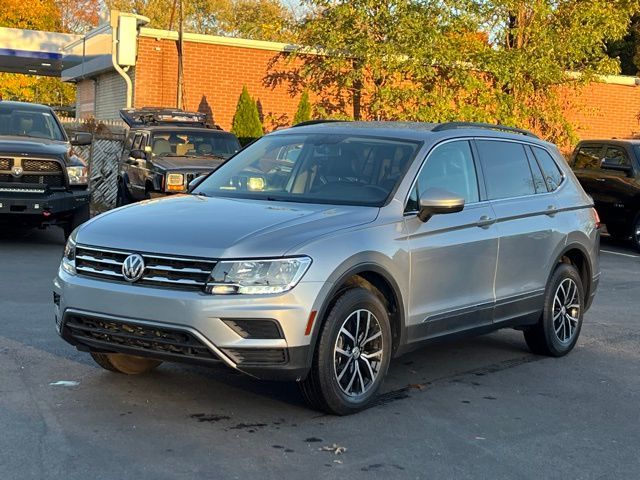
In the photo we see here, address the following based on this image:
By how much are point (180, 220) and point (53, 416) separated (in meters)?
1.32

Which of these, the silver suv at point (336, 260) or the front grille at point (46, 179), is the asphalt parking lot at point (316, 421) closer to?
the silver suv at point (336, 260)

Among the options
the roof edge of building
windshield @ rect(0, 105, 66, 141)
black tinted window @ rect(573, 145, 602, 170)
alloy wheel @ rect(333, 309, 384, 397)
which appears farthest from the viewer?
the roof edge of building

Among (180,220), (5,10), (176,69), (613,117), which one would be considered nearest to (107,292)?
(180,220)

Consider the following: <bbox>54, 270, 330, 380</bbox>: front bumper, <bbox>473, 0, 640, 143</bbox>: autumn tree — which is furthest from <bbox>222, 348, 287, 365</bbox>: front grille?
<bbox>473, 0, 640, 143</bbox>: autumn tree

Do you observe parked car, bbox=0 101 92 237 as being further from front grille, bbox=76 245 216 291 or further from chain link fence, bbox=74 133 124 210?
front grille, bbox=76 245 216 291

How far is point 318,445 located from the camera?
4.81 meters

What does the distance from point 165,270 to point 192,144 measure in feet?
34.5

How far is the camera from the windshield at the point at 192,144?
48.9 feet

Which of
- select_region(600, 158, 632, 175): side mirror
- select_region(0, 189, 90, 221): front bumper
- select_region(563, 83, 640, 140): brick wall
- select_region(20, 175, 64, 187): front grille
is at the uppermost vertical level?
select_region(563, 83, 640, 140): brick wall

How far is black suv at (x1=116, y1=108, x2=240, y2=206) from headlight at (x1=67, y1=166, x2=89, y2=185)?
61.2 inches

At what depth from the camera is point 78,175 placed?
12.3 m

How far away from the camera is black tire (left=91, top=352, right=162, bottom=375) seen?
19.3 ft

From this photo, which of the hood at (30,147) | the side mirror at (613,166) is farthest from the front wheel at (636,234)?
the hood at (30,147)

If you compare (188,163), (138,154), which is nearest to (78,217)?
(138,154)
